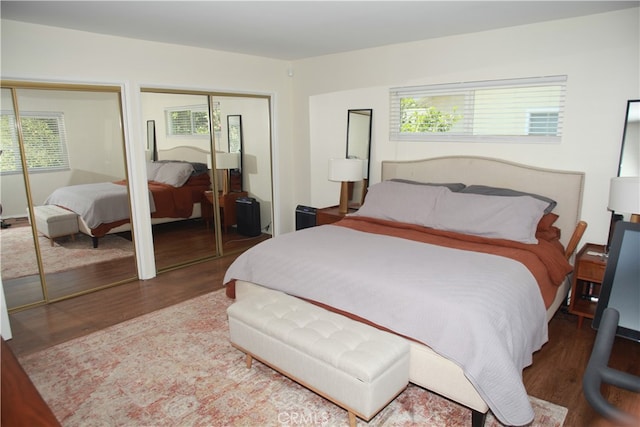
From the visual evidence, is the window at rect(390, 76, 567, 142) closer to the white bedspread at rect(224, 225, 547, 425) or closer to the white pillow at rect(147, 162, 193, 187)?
the white bedspread at rect(224, 225, 547, 425)

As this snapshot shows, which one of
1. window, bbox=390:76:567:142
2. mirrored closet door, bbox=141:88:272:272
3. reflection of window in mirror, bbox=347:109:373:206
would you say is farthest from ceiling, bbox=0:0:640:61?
reflection of window in mirror, bbox=347:109:373:206

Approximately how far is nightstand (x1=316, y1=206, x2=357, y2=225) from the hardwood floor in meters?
1.19

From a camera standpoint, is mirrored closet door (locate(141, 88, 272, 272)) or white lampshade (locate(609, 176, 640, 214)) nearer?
white lampshade (locate(609, 176, 640, 214))

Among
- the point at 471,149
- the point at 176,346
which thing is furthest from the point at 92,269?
the point at 471,149

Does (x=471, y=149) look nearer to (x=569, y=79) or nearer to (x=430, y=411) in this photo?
(x=569, y=79)

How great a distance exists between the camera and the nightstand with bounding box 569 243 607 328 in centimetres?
294

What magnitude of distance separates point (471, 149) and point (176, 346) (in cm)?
305

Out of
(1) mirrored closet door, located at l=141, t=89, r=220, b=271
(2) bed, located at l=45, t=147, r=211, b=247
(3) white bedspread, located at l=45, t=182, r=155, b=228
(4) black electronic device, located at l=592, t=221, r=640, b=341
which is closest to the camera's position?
(4) black electronic device, located at l=592, t=221, r=640, b=341

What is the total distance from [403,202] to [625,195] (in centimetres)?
161

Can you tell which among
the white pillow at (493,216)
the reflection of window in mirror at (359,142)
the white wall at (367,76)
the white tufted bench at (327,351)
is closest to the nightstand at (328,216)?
the reflection of window in mirror at (359,142)

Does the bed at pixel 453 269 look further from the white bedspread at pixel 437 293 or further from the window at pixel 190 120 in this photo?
the window at pixel 190 120

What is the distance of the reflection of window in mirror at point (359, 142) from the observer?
4.57 meters

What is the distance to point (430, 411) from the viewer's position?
89.0 inches

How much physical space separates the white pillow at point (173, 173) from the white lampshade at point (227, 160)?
0.32 m
